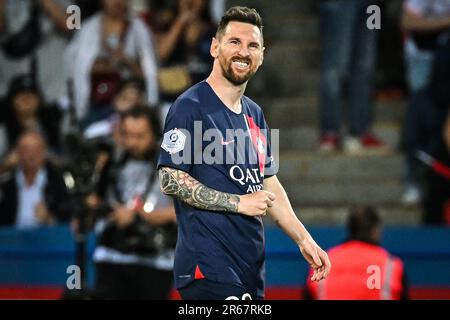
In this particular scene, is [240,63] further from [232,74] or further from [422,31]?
[422,31]

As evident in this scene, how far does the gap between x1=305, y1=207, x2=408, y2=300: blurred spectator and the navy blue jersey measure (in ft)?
6.16

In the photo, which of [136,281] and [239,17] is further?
[136,281]

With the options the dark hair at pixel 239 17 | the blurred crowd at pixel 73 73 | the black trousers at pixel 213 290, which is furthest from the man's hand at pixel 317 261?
the blurred crowd at pixel 73 73

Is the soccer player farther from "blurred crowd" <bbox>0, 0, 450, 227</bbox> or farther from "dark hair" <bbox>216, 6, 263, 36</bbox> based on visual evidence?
"blurred crowd" <bbox>0, 0, 450, 227</bbox>

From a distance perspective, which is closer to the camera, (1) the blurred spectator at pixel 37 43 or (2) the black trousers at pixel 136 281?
(2) the black trousers at pixel 136 281

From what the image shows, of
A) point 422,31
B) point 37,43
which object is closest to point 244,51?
point 422,31

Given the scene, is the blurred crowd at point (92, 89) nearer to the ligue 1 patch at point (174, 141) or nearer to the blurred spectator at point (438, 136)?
the blurred spectator at point (438, 136)

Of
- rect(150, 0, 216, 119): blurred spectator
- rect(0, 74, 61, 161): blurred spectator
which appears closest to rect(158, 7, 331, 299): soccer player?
rect(150, 0, 216, 119): blurred spectator

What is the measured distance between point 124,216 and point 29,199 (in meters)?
1.92

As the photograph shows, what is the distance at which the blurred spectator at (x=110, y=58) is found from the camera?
978cm

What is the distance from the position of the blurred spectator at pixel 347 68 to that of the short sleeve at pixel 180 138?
4.73m

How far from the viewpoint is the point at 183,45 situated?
33.0 ft

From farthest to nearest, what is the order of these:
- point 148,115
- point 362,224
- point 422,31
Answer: point 422,31 < point 148,115 < point 362,224
